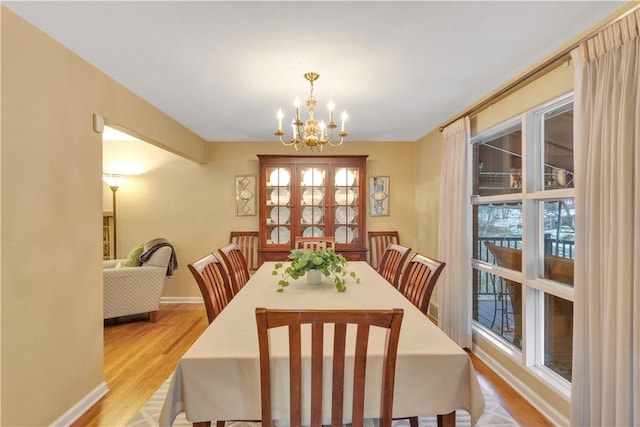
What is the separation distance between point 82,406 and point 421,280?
2312 mm

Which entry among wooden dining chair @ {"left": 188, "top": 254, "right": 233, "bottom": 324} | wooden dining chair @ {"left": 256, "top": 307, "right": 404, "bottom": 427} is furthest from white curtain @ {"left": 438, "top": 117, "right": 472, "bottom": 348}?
wooden dining chair @ {"left": 256, "top": 307, "right": 404, "bottom": 427}

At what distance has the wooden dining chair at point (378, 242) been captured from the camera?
453 centimetres

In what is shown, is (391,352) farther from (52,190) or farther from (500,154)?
(500,154)

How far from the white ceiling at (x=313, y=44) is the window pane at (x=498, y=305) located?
1.63 meters

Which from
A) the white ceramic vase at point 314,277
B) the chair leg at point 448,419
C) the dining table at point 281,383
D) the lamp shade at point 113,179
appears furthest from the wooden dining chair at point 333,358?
the lamp shade at point 113,179

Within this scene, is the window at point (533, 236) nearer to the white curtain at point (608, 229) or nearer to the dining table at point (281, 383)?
the white curtain at point (608, 229)

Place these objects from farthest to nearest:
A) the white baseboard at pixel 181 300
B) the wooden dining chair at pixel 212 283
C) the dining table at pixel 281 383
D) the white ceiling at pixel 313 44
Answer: the white baseboard at pixel 181 300 → the wooden dining chair at pixel 212 283 → the white ceiling at pixel 313 44 → the dining table at pixel 281 383

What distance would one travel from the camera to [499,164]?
9.20 ft

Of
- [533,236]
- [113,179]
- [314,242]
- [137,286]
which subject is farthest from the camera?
[113,179]

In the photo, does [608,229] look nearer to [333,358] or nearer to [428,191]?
[333,358]

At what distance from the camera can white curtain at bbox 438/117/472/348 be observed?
297cm

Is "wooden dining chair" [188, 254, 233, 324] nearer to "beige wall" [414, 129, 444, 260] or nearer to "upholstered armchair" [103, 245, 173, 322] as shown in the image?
"upholstered armchair" [103, 245, 173, 322]

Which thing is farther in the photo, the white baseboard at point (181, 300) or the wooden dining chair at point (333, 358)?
the white baseboard at point (181, 300)

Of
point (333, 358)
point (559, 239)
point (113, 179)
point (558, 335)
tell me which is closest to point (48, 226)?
point (333, 358)
